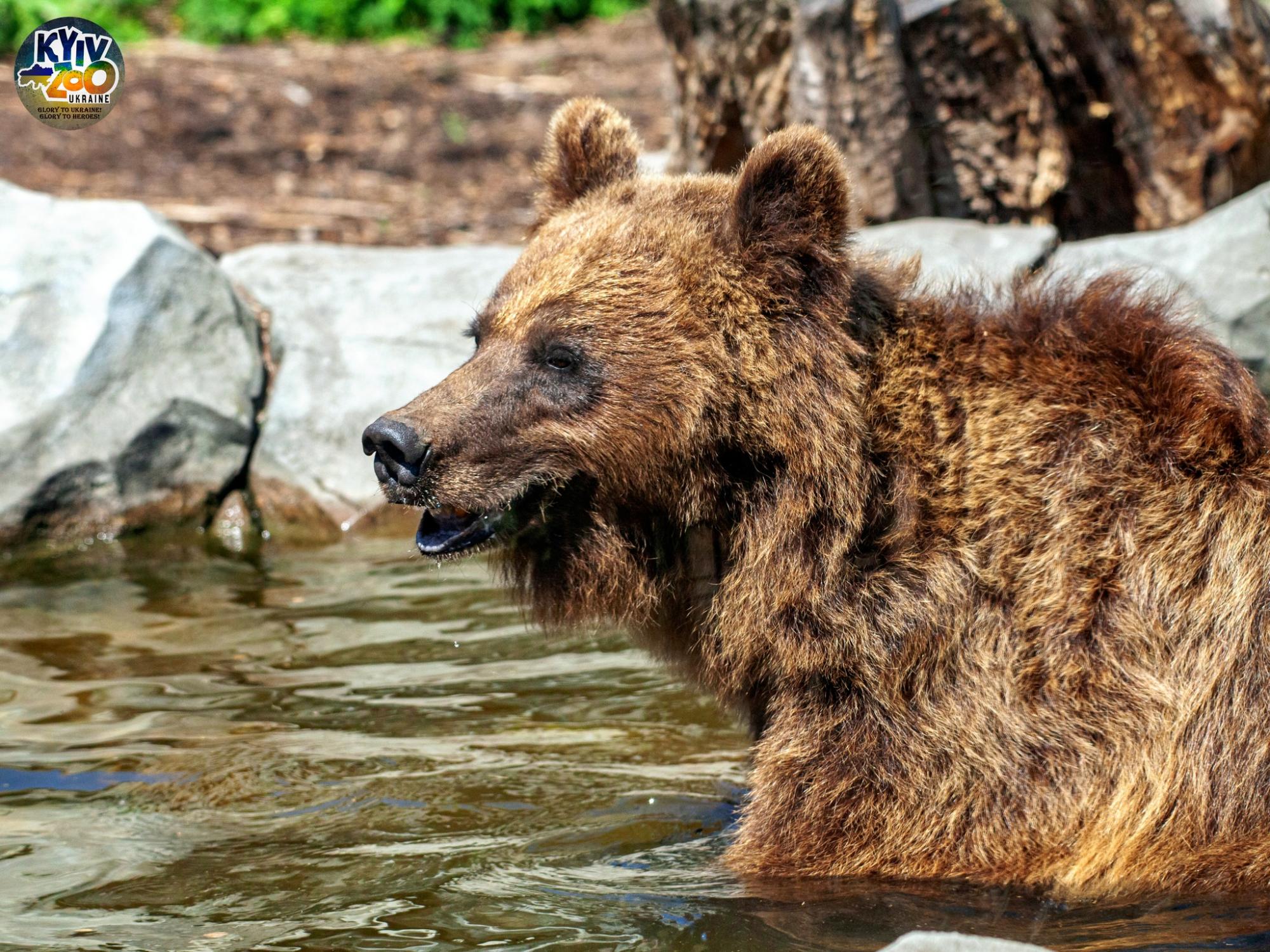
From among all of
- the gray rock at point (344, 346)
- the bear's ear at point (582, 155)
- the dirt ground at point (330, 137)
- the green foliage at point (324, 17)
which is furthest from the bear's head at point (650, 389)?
the green foliage at point (324, 17)

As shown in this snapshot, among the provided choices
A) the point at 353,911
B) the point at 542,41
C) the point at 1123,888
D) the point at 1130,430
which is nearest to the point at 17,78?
the point at 353,911

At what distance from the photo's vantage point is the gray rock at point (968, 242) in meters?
7.46

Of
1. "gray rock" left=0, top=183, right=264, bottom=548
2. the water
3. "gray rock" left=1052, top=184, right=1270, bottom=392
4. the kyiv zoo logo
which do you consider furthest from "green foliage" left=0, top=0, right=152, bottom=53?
"gray rock" left=1052, top=184, right=1270, bottom=392

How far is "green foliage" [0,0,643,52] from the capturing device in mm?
16562

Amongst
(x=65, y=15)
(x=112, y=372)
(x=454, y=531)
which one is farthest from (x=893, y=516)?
(x=65, y=15)

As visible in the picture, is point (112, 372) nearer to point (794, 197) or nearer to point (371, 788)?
point (371, 788)

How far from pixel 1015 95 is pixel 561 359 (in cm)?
487

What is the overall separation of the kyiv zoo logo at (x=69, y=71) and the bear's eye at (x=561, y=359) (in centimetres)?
467

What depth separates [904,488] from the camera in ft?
12.6

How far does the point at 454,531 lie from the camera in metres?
4.00

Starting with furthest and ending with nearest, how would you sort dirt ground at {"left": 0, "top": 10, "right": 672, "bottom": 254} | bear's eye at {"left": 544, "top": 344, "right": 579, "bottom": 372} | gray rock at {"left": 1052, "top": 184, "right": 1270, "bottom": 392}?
dirt ground at {"left": 0, "top": 10, "right": 672, "bottom": 254} < gray rock at {"left": 1052, "top": 184, "right": 1270, "bottom": 392} < bear's eye at {"left": 544, "top": 344, "right": 579, "bottom": 372}

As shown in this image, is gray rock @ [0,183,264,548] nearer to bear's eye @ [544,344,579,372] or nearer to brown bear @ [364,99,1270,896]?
brown bear @ [364,99,1270,896]

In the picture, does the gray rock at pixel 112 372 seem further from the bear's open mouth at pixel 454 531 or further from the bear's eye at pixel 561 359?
the bear's eye at pixel 561 359

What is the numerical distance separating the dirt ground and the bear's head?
538cm
